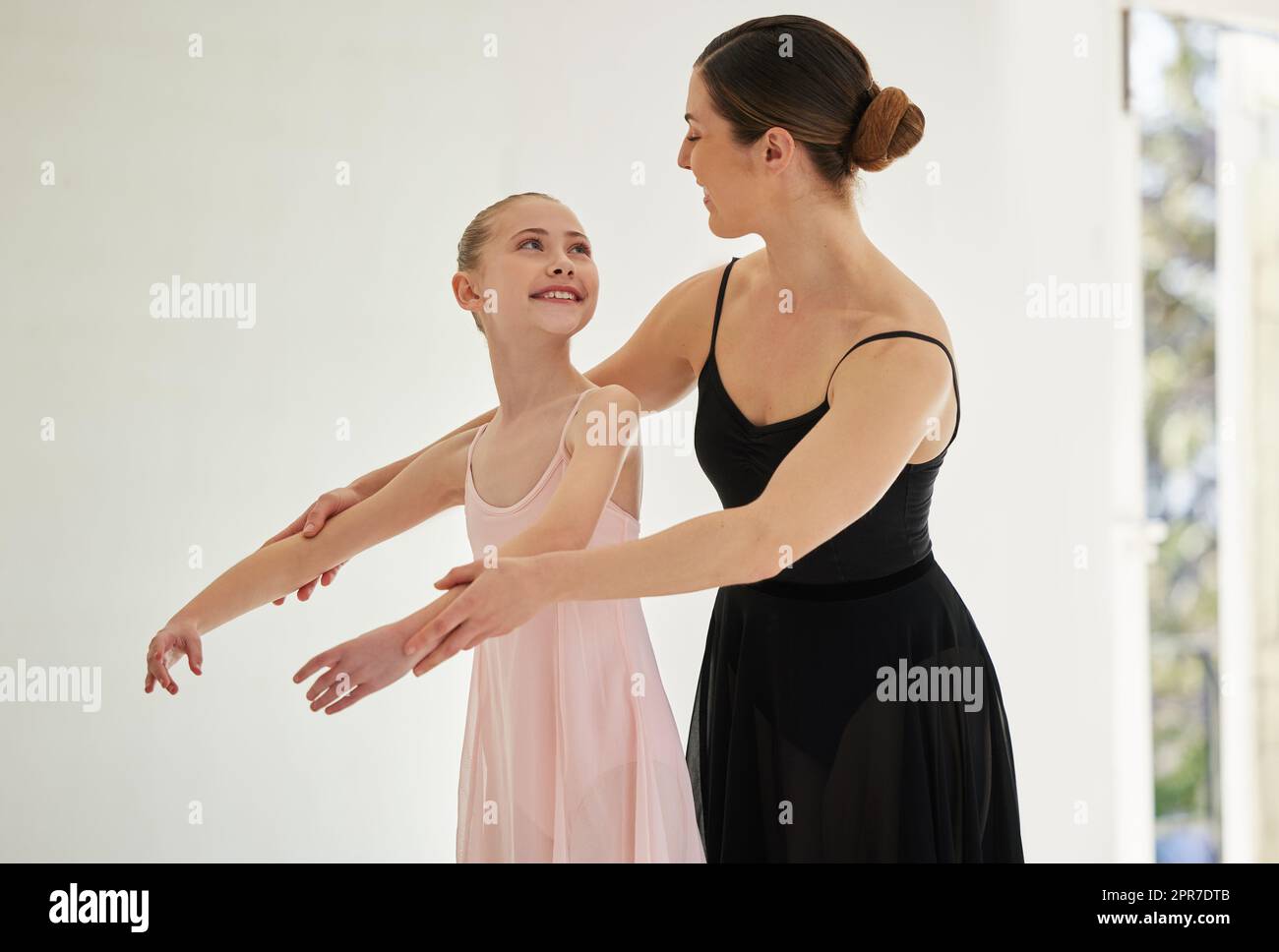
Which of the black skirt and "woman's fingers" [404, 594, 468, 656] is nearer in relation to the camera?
"woman's fingers" [404, 594, 468, 656]

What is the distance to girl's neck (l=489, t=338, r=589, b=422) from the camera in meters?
1.16

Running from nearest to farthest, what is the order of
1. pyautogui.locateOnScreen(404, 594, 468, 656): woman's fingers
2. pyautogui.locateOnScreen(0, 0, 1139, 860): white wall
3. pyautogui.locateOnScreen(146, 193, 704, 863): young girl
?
pyautogui.locateOnScreen(404, 594, 468, 656): woman's fingers, pyautogui.locateOnScreen(146, 193, 704, 863): young girl, pyautogui.locateOnScreen(0, 0, 1139, 860): white wall

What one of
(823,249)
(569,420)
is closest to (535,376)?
(569,420)

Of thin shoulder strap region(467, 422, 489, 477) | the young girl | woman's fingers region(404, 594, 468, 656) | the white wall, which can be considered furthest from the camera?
the white wall

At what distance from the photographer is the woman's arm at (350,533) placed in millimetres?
1199

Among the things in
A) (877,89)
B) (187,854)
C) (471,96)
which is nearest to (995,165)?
(471,96)

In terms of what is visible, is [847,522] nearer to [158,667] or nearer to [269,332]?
[158,667]

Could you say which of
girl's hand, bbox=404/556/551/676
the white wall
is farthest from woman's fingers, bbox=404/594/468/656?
the white wall

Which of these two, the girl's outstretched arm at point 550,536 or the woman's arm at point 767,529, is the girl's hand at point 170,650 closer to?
the girl's outstretched arm at point 550,536

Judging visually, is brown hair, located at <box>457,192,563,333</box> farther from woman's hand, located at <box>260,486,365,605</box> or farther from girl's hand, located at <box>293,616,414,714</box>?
girl's hand, located at <box>293,616,414,714</box>

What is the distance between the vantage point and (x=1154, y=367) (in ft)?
9.58

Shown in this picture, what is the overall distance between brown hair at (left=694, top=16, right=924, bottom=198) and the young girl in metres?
0.18

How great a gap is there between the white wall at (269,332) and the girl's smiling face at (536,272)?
71 cm
